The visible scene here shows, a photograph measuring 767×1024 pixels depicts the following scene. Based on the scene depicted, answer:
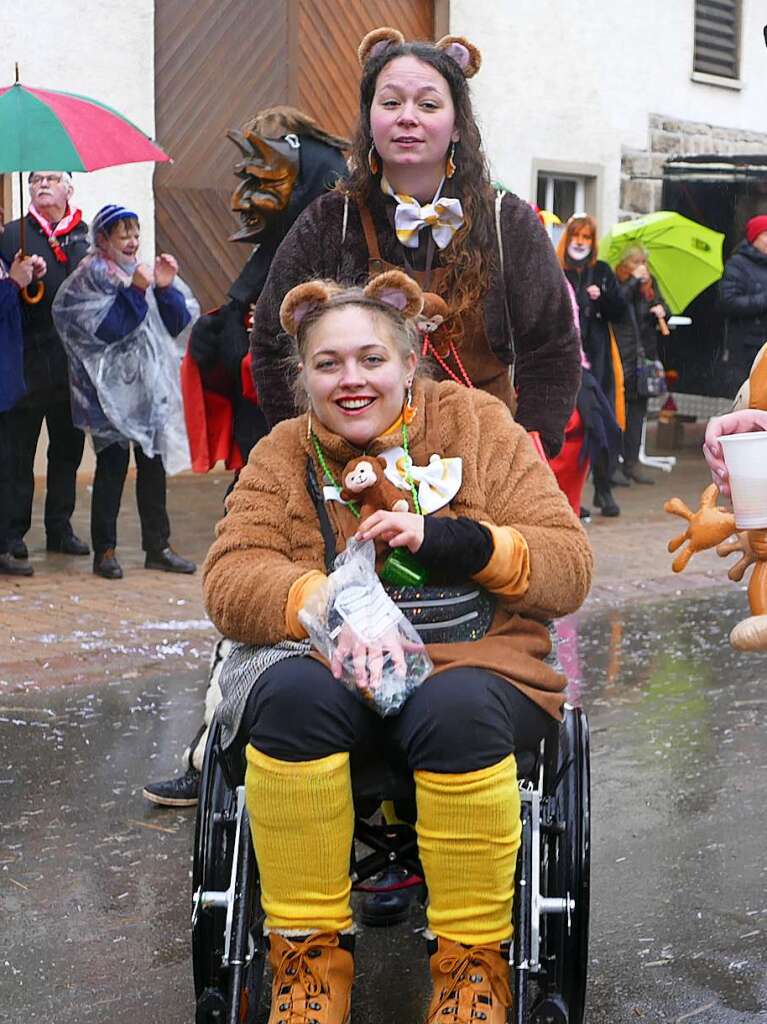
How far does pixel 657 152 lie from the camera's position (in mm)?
16875

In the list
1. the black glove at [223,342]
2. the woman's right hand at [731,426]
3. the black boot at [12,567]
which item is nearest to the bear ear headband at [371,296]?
the woman's right hand at [731,426]

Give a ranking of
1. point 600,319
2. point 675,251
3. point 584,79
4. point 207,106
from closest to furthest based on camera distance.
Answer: point 600,319 → point 207,106 → point 675,251 → point 584,79

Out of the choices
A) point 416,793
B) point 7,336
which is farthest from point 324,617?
point 7,336

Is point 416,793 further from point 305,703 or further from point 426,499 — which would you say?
point 426,499

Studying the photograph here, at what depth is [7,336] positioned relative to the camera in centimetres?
884

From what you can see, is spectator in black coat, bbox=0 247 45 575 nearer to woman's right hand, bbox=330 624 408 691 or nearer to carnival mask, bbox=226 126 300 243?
carnival mask, bbox=226 126 300 243

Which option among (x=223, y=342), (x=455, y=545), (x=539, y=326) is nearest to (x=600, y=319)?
(x=223, y=342)

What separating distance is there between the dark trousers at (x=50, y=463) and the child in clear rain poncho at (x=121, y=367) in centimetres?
41

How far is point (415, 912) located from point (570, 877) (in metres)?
1.08

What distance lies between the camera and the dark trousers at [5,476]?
29.6ft

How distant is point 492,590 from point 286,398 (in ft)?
3.74

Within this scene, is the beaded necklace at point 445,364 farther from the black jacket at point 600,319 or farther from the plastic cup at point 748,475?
the black jacket at point 600,319

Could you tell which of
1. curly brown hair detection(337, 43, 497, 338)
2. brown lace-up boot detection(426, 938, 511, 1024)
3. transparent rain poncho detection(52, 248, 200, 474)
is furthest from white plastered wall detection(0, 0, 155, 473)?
brown lace-up boot detection(426, 938, 511, 1024)

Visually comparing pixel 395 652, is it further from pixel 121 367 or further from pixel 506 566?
pixel 121 367
